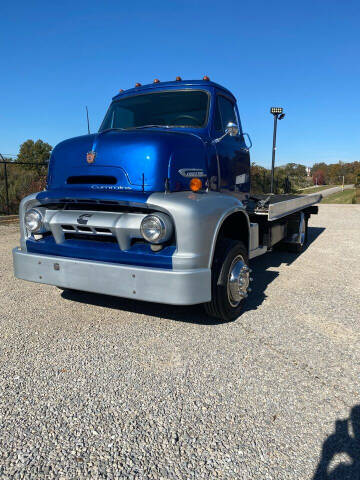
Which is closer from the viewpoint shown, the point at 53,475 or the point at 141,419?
the point at 53,475

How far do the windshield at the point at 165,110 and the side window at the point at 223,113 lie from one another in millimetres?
199

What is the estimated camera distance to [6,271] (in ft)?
19.1

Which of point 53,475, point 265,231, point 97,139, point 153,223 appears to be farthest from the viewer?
point 265,231

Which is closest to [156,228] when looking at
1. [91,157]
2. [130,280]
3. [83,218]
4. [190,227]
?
[190,227]

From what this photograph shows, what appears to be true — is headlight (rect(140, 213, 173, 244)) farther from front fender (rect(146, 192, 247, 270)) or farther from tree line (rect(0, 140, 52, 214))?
tree line (rect(0, 140, 52, 214))

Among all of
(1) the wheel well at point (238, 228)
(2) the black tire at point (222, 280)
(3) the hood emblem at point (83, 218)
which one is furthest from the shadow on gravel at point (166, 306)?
(3) the hood emblem at point (83, 218)

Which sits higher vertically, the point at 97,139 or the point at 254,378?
the point at 97,139

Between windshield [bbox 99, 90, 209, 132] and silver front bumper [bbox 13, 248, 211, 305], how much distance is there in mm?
1858

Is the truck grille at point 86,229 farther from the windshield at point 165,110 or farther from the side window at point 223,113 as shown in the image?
the side window at point 223,113

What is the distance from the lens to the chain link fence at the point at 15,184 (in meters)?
12.9

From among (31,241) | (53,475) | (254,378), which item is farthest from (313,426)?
(31,241)

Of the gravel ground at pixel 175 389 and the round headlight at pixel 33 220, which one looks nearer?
the gravel ground at pixel 175 389

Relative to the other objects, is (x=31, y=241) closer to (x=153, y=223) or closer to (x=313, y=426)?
(x=153, y=223)

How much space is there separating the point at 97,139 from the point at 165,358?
2112 millimetres
